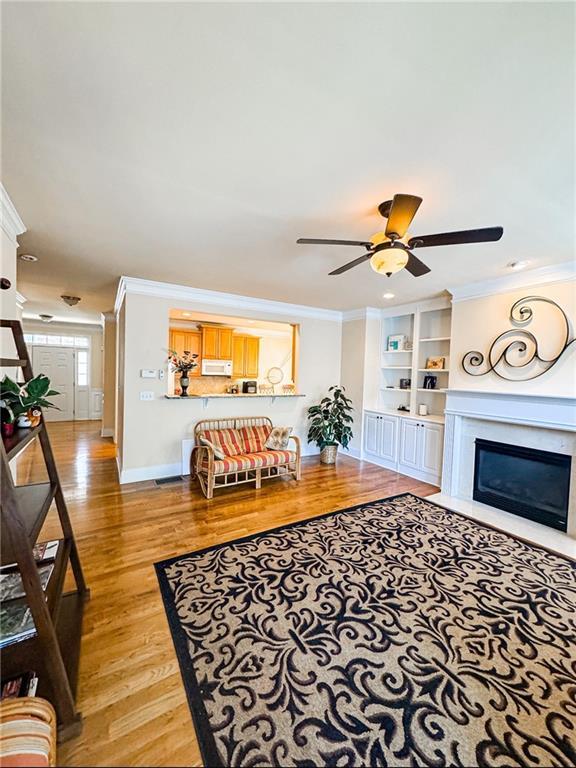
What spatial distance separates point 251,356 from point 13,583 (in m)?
5.84

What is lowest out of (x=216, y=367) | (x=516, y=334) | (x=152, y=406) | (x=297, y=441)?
(x=297, y=441)

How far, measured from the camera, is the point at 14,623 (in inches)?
54.7

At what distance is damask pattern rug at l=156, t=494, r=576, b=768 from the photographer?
1263 mm

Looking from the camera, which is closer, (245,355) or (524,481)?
(524,481)

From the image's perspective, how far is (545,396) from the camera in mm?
3088

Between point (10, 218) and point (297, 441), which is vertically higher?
point (10, 218)

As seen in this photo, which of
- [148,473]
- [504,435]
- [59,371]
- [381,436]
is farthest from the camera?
[59,371]

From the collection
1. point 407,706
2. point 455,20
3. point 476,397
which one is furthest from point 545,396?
point 455,20

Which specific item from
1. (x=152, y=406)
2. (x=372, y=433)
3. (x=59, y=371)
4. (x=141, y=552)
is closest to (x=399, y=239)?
(x=141, y=552)

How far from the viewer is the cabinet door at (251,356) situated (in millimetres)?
7059

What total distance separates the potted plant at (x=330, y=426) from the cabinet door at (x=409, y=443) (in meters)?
0.95

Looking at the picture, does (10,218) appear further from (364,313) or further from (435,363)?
Answer: (435,363)

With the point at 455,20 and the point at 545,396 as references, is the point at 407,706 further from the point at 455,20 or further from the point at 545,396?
the point at 545,396

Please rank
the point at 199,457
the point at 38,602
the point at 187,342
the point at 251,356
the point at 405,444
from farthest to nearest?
the point at 251,356, the point at 187,342, the point at 405,444, the point at 199,457, the point at 38,602
